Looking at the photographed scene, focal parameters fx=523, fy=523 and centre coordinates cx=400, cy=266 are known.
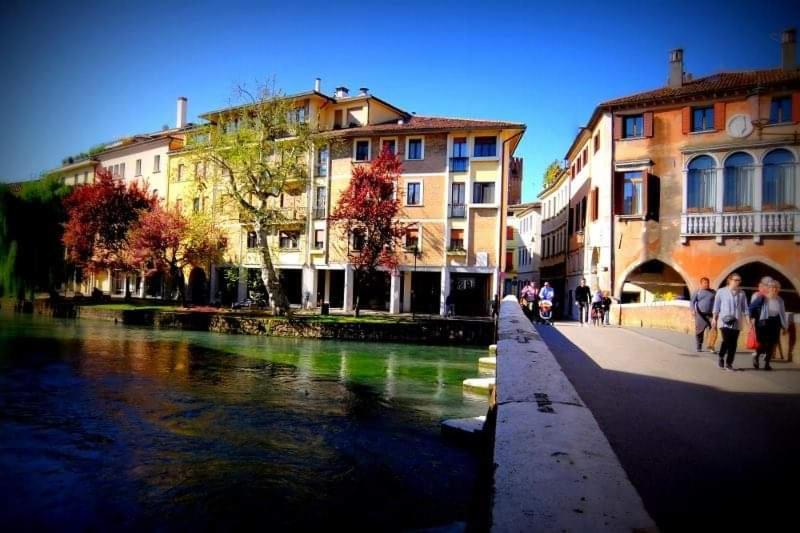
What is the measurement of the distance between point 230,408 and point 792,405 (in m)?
9.43

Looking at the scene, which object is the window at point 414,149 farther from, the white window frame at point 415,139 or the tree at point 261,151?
the tree at point 261,151

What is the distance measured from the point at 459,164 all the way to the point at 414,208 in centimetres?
428

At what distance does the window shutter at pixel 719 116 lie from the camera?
16.8 ft

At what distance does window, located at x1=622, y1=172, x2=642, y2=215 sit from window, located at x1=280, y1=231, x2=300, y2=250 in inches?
922

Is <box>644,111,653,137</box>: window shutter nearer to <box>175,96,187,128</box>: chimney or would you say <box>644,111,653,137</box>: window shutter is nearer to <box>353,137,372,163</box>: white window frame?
<box>353,137,372,163</box>: white window frame

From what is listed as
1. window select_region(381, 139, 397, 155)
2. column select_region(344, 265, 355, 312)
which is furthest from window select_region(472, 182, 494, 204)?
column select_region(344, 265, 355, 312)

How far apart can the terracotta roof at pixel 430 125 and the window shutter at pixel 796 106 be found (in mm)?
31271

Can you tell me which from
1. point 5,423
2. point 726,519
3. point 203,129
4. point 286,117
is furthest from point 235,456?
point 203,129

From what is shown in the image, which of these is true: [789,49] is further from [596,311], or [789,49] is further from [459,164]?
[459,164]

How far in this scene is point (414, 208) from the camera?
119 ft

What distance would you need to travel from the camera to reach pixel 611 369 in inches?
328

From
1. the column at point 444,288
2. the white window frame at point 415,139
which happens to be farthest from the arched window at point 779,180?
the white window frame at point 415,139

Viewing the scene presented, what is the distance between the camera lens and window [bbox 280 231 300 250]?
39688 millimetres

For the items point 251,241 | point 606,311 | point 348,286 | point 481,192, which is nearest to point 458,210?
point 481,192
